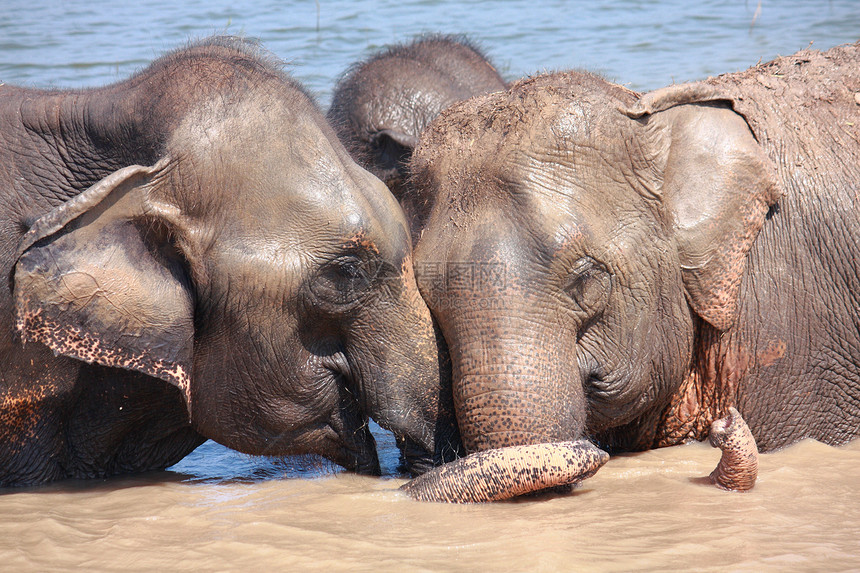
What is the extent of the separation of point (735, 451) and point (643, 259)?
0.72 m

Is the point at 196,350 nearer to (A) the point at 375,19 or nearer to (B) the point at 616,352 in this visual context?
(B) the point at 616,352

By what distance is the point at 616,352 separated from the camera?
3869mm

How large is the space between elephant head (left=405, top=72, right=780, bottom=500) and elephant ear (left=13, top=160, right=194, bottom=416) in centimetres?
88

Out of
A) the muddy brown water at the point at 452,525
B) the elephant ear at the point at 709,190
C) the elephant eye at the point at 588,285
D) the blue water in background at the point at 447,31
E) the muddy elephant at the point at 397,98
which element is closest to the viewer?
the muddy brown water at the point at 452,525

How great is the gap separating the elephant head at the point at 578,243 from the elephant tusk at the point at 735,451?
1.41 feet

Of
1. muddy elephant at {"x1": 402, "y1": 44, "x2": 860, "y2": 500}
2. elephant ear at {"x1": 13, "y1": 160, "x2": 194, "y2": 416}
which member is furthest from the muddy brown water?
elephant ear at {"x1": 13, "y1": 160, "x2": 194, "y2": 416}

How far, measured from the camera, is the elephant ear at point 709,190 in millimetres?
3891

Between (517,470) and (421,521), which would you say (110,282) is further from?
(517,470)

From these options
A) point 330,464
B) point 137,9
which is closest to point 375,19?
point 137,9

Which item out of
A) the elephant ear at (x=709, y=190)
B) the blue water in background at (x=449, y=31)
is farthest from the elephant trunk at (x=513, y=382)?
the blue water in background at (x=449, y=31)

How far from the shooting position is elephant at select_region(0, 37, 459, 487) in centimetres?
351

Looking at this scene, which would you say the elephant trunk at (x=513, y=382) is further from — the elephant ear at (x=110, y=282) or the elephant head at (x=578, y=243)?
the elephant ear at (x=110, y=282)

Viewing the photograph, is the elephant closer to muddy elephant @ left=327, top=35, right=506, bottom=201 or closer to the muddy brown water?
the muddy brown water

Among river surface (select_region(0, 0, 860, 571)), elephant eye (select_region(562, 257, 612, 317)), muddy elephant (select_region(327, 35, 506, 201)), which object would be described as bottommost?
river surface (select_region(0, 0, 860, 571))
